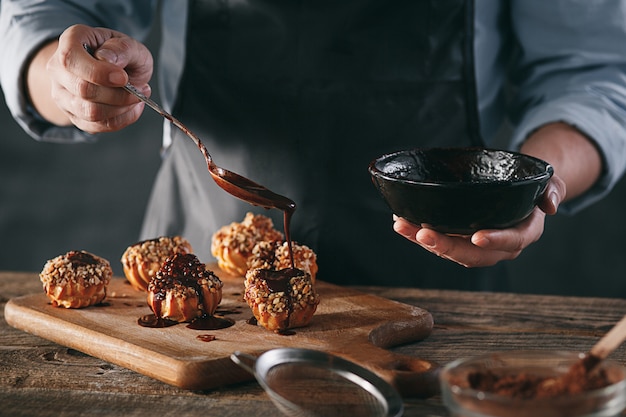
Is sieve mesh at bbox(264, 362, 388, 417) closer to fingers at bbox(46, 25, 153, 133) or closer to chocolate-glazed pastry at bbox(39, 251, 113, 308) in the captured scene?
chocolate-glazed pastry at bbox(39, 251, 113, 308)

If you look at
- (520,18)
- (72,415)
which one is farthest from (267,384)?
(520,18)

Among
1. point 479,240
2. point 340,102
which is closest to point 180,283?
point 479,240

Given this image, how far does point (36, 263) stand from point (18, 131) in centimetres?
62

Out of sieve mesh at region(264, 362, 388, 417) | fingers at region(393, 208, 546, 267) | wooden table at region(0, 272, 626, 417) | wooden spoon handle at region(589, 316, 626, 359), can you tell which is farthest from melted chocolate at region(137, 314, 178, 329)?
wooden spoon handle at region(589, 316, 626, 359)

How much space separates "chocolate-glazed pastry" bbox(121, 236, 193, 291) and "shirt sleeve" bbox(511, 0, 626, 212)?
926 mm

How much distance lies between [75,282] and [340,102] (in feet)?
2.73

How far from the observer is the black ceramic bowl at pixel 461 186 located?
147cm

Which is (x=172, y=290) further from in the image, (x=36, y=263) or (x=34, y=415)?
(x=36, y=263)

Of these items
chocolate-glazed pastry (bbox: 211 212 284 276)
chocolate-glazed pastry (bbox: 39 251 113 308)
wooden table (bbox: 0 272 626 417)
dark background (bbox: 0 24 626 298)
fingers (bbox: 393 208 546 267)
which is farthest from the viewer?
dark background (bbox: 0 24 626 298)

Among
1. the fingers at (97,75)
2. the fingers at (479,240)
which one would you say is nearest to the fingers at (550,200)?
the fingers at (479,240)

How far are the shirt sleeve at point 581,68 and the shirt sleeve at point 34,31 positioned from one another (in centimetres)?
112

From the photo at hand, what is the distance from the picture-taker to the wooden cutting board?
1.49 metres

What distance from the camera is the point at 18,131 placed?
13.0ft

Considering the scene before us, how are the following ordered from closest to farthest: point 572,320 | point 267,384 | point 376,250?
point 267,384 → point 572,320 → point 376,250
